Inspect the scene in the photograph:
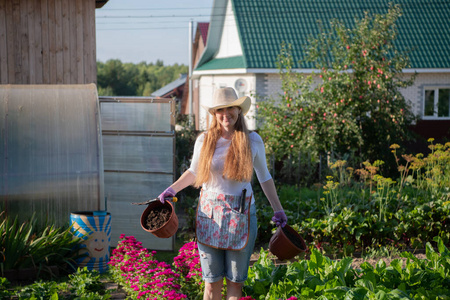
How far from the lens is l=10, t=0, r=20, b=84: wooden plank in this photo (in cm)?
896

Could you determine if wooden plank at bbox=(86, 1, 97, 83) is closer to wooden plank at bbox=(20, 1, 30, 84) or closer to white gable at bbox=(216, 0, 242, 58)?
wooden plank at bbox=(20, 1, 30, 84)

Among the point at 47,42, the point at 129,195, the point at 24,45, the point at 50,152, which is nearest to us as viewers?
the point at 50,152

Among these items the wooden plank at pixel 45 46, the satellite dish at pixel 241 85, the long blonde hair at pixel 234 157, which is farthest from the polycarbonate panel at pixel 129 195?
the satellite dish at pixel 241 85

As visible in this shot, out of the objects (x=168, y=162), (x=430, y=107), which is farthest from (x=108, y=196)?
(x=430, y=107)

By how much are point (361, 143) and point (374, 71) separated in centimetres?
157

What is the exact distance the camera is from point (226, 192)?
4.11 meters

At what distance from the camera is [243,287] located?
4387 mm

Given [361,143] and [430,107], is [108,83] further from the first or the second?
[361,143]

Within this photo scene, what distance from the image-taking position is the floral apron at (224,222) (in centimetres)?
405

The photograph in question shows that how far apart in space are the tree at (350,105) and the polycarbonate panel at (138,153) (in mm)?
4186

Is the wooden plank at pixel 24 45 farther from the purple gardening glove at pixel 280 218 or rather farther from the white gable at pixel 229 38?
the white gable at pixel 229 38

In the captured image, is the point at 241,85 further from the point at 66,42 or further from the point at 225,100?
the point at 225,100

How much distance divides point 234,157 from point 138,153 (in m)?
4.93

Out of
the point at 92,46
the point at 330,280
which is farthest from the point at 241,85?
the point at 330,280
